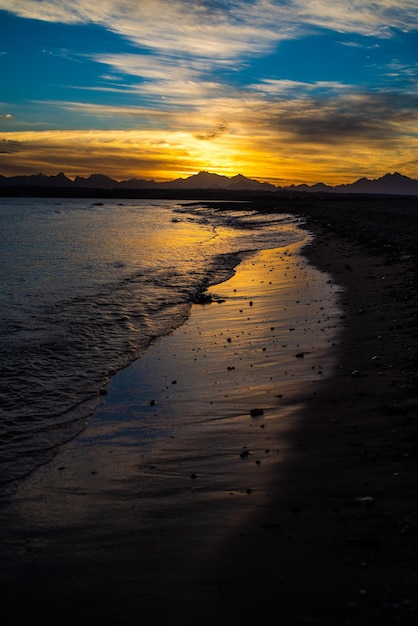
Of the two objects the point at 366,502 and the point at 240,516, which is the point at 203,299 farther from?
the point at 366,502

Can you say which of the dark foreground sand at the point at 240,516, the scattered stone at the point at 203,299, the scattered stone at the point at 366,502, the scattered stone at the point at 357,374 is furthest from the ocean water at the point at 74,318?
the scattered stone at the point at 357,374

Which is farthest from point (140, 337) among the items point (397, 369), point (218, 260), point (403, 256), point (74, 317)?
point (218, 260)

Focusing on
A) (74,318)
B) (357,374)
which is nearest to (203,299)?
(74,318)

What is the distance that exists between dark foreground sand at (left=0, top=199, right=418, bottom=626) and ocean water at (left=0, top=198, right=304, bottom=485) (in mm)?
766

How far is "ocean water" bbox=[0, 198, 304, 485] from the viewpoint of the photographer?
296 inches

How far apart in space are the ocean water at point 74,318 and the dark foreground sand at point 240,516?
30.2 inches

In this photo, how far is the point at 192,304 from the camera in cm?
→ 1578

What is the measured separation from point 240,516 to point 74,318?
10164 millimetres

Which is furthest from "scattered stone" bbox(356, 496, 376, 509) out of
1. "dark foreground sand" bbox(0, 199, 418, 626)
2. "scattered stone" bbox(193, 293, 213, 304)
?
"scattered stone" bbox(193, 293, 213, 304)

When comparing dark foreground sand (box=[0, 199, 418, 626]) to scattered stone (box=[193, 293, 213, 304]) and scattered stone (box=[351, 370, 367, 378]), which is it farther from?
→ scattered stone (box=[193, 293, 213, 304])

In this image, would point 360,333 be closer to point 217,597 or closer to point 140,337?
point 140,337

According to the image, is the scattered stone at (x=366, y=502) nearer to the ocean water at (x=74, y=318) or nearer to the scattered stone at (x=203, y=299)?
the ocean water at (x=74, y=318)

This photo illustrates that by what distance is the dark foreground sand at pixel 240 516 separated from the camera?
3.71 metres

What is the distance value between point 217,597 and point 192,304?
12283 millimetres
